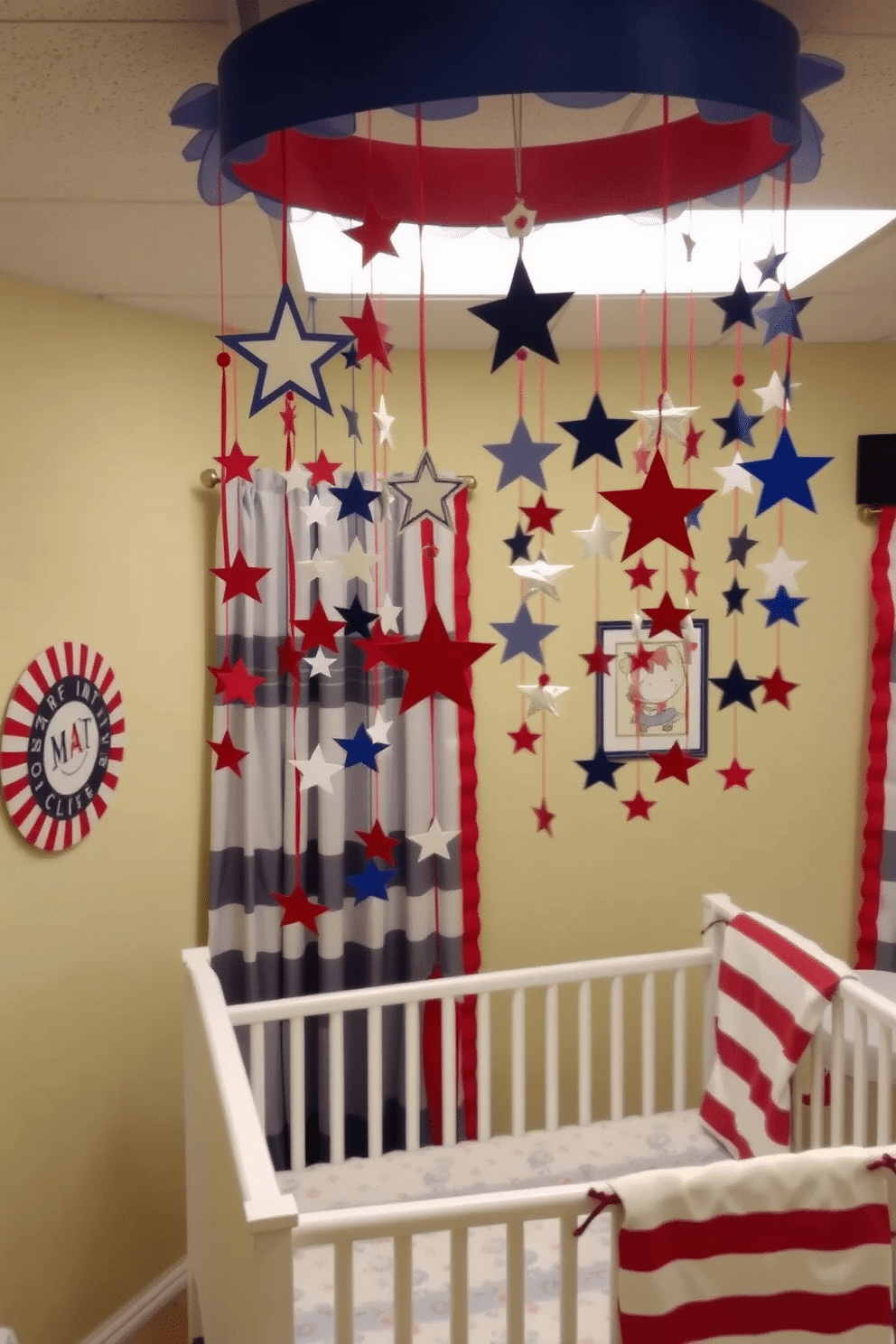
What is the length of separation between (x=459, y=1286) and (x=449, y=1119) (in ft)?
3.24

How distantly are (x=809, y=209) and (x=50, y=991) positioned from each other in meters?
2.12

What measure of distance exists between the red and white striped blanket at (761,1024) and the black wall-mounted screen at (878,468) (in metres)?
1.27

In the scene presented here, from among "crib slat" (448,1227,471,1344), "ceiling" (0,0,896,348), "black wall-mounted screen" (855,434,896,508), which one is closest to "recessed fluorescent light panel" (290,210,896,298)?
"ceiling" (0,0,896,348)

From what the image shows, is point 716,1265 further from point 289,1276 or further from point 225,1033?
point 225,1033

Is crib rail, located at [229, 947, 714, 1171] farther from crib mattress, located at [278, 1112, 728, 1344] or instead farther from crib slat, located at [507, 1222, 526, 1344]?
crib slat, located at [507, 1222, 526, 1344]

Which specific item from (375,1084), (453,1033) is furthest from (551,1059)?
(375,1084)

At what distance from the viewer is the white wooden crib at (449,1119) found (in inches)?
64.1

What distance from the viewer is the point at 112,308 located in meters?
2.66

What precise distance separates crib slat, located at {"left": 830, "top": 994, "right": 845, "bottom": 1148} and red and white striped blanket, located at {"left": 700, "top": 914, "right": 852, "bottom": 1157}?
0.03m

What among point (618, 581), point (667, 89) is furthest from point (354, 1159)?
point (667, 89)

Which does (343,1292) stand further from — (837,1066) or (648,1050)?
(648,1050)

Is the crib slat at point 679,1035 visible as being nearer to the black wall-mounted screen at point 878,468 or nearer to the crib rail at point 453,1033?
the crib rail at point 453,1033

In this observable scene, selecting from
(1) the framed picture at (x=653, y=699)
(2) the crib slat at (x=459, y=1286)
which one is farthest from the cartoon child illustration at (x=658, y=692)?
(2) the crib slat at (x=459, y=1286)

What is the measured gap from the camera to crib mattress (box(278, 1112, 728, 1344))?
2004mm
